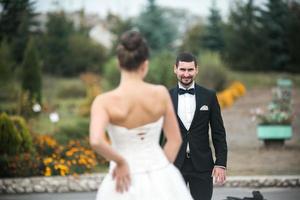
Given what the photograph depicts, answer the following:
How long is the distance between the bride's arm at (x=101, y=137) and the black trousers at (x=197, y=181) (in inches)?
78.7

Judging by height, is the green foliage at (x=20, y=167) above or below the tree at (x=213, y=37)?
below

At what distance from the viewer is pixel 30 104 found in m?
25.8

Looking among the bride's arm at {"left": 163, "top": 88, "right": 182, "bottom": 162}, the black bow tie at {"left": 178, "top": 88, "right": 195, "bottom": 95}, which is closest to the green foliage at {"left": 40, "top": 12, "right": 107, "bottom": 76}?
the black bow tie at {"left": 178, "top": 88, "right": 195, "bottom": 95}

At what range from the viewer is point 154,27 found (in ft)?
182

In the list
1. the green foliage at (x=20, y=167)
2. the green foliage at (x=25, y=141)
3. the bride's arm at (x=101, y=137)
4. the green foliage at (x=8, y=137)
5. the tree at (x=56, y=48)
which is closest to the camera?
the bride's arm at (x=101, y=137)

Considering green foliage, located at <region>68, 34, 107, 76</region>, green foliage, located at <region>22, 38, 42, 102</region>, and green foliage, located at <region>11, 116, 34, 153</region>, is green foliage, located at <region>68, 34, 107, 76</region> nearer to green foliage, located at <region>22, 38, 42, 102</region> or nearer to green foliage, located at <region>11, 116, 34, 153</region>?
green foliage, located at <region>22, 38, 42, 102</region>

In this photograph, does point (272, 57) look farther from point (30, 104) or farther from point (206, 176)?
point (206, 176)

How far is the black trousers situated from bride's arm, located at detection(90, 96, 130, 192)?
200 centimetres

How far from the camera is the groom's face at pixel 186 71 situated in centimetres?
588

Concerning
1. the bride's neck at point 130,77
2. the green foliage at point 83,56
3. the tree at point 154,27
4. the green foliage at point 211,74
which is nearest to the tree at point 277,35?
the tree at point 154,27

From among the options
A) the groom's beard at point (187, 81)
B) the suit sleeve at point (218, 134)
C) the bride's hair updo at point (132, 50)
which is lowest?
the suit sleeve at point (218, 134)

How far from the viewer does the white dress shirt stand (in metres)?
6.05

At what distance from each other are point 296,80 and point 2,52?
754 inches

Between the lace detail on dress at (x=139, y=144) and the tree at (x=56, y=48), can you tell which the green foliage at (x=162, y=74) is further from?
the tree at (x=56, y=48)
